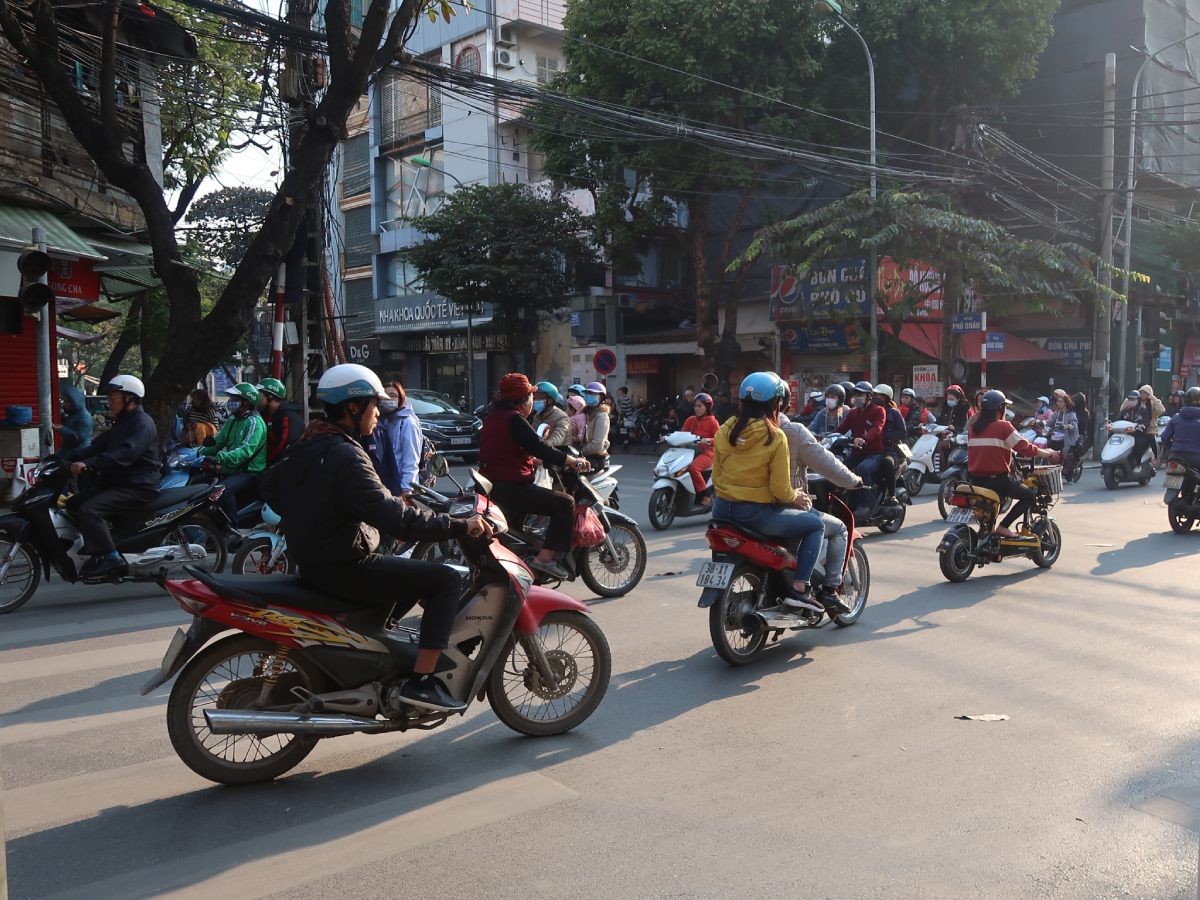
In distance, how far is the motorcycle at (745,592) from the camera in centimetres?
596

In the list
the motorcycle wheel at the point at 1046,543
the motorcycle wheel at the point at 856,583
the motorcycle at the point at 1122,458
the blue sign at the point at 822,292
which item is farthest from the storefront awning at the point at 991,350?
the motorcycle wheel at the point at 856,583

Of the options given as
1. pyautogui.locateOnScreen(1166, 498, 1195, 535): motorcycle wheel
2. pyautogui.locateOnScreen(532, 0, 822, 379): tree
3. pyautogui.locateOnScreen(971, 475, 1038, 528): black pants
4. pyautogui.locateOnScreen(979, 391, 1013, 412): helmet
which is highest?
pyautogui.locateOnScreen(532, 0, 822, 379): tree

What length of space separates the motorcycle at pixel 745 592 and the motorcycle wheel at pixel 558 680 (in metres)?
1.17

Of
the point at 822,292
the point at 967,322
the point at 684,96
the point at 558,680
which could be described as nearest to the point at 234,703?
the point at 558,680

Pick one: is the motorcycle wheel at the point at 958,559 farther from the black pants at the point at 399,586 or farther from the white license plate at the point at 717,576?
the black pants at the point at 399,586

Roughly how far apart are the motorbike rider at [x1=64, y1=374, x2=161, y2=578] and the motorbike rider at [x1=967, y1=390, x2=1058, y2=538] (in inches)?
268

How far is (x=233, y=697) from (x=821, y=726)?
8.91 ft

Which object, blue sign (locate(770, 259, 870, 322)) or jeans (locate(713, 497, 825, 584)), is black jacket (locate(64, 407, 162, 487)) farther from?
blue sign (locate(770, 259, 870, 322))

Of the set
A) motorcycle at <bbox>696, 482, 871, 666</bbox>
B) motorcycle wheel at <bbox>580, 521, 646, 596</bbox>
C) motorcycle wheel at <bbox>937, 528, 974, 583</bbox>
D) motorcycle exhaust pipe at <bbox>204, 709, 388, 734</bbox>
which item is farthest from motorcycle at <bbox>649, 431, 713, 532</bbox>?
motorcycle exhaust pipe at <bbox>204, 709, 388, 734</bbox>

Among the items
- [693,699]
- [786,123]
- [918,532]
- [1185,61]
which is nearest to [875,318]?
[786,123]

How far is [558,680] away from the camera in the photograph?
487 centimetres

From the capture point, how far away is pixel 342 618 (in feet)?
13.9

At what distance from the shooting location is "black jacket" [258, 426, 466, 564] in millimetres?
4082

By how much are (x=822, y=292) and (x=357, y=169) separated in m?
21.6
